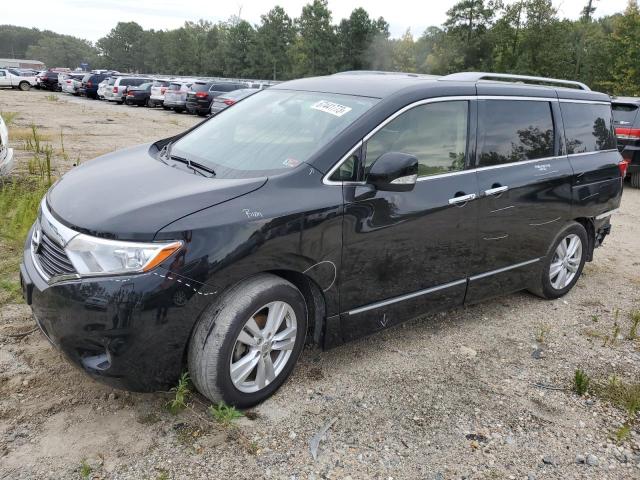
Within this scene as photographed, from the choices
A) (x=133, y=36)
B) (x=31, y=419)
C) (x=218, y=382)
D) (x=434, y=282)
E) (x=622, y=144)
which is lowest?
(x=31, y=419)

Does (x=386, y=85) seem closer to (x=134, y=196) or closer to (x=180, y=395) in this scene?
(x=134, y=196)

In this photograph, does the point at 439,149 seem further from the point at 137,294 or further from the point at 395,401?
the point at 137,294

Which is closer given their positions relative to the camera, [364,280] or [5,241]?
[364,280]

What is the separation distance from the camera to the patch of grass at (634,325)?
14.5 feet

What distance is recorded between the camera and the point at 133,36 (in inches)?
4830

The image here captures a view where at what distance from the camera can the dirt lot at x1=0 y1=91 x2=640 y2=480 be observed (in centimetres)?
271

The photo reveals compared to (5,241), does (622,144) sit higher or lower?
higher

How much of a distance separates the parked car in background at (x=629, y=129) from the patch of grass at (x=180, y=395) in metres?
10.1

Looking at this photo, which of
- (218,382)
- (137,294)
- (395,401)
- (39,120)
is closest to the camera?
(137,294)

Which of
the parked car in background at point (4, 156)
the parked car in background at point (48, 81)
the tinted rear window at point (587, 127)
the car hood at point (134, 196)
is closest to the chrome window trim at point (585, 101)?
the tinted rear window at point (587, 127)

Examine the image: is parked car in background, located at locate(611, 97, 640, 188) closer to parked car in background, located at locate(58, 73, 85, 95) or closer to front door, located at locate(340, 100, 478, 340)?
front door, located at locate(340, 100, 478, 340)

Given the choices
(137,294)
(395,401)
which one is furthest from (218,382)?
(395,401)

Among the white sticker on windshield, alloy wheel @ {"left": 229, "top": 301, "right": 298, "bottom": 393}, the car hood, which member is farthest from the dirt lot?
the white sticker on windshield

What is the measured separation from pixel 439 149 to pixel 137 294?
7.35 feet
